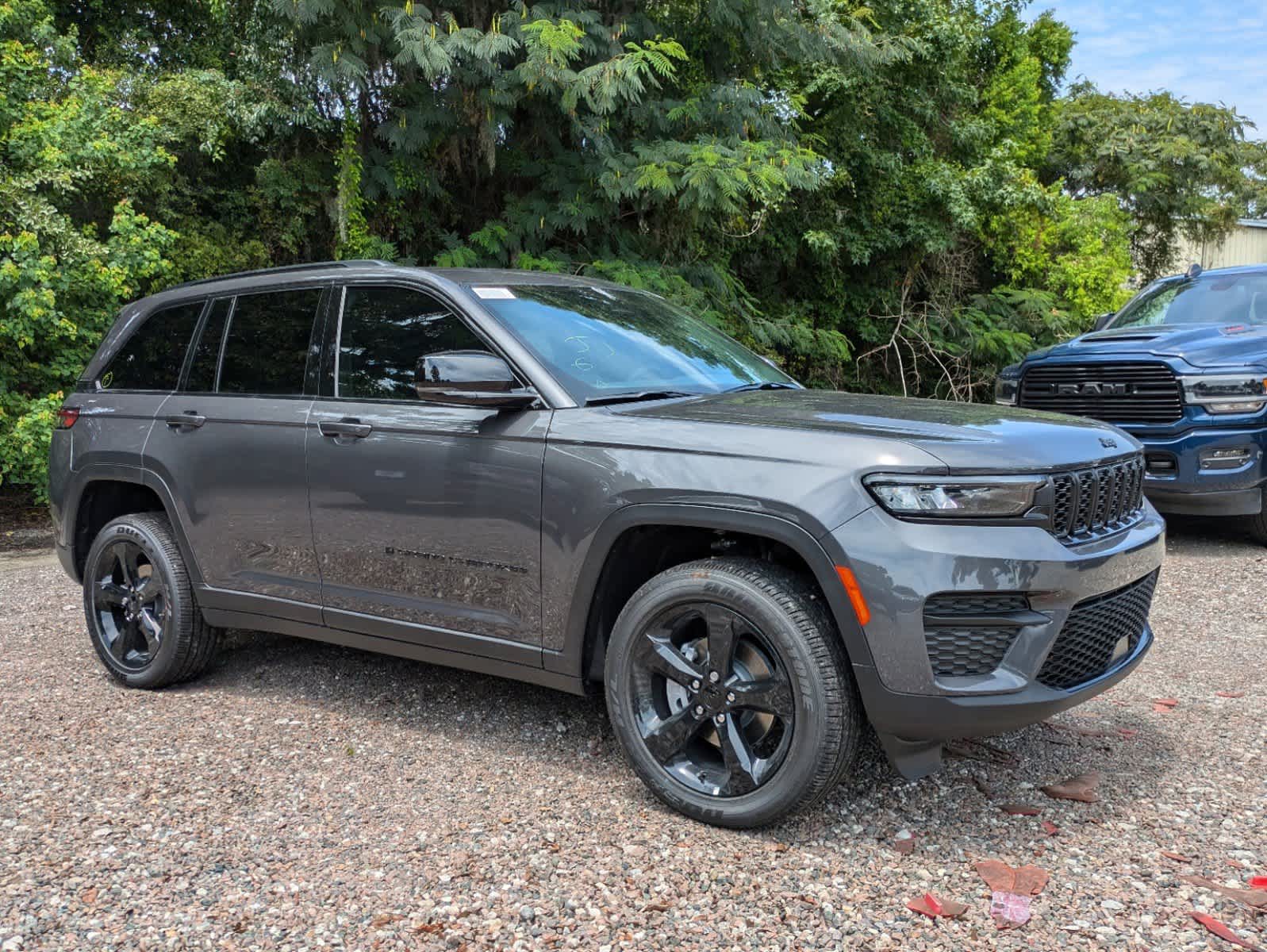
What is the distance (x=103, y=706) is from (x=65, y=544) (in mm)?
961

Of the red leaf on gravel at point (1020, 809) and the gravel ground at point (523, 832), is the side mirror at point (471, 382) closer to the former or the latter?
the gravel ground at point (523, 832)

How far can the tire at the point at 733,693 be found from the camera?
3.14 metres

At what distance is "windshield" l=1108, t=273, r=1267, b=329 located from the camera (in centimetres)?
828

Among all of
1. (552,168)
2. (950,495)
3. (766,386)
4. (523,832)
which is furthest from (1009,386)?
(523,832)

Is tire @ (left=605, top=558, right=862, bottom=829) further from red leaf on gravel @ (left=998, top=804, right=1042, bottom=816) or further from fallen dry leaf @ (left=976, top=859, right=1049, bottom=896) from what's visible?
red leaf on gravel @ (left=998, top=804, right=1042, bottom=816)

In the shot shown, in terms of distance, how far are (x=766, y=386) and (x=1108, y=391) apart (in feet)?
14.4

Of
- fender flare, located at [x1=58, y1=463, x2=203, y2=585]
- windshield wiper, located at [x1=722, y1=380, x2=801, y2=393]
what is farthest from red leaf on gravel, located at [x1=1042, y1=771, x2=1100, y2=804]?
fender flare, located at [x1=58, y1=463, x2=203, y2=585]

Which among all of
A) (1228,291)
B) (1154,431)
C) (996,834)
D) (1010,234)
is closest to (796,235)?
(1010,234)

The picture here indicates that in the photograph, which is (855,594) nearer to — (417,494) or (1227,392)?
(417,494)

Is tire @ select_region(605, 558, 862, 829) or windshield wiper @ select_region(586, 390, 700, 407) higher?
windshield wiper @ select_region(586, 390, 700, 407)

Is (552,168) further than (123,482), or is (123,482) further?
(552,168)

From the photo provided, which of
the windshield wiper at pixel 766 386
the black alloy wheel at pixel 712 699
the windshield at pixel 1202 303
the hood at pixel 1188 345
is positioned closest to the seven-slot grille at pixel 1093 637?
the black alloy wheel at pixel 712 699

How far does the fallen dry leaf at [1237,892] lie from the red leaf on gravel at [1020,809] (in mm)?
512

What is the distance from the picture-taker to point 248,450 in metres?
4.45
